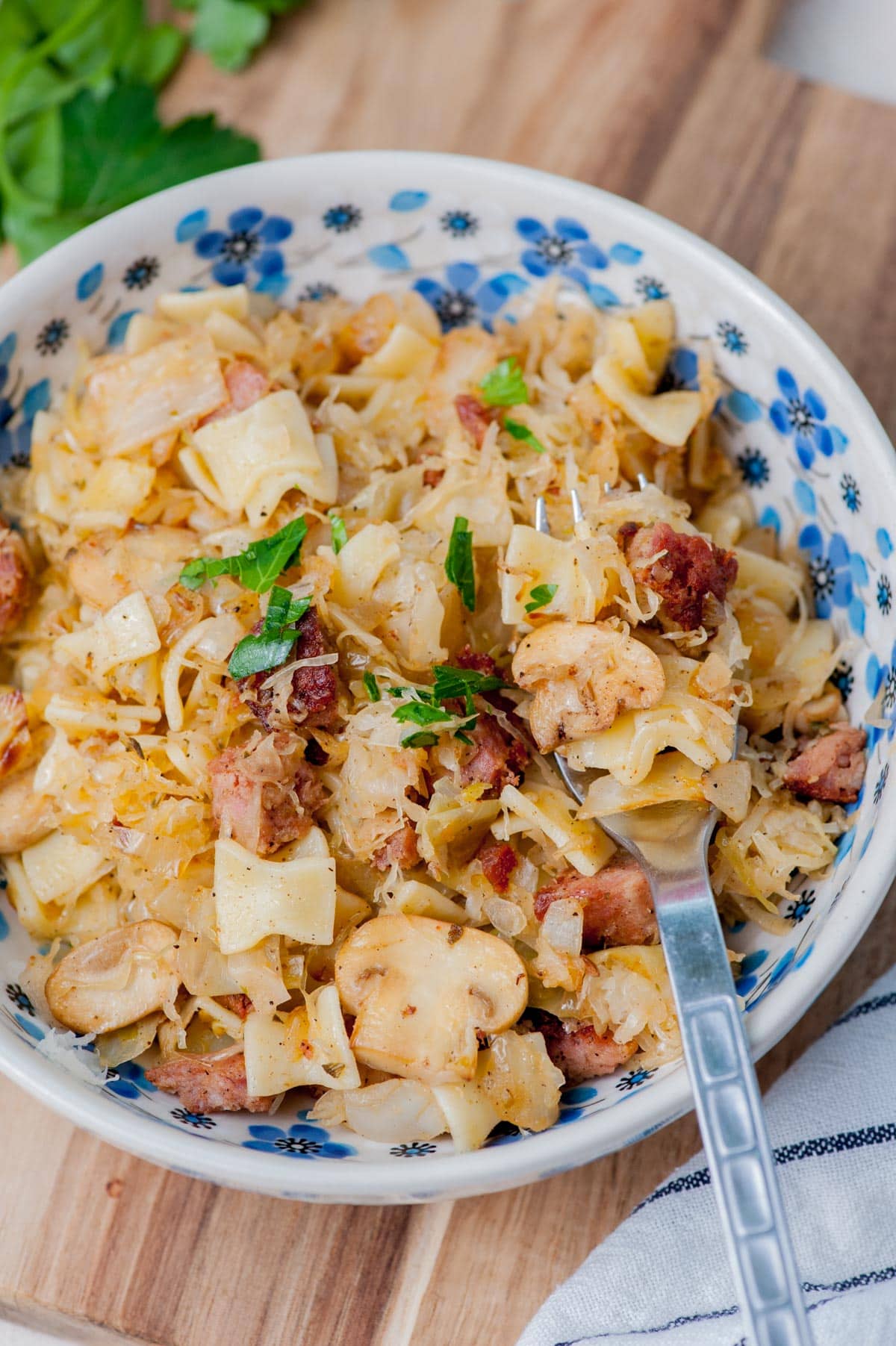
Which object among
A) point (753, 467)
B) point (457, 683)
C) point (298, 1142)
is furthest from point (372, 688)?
point (753, 467)

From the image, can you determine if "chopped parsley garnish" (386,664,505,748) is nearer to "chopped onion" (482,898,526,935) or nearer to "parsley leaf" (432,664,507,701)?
"parsley leaf" (432,664,507,701)

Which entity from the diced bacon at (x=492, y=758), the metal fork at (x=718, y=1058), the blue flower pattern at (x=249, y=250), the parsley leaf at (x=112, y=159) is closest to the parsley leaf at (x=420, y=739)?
the diced bacon at (x=492, y=758)

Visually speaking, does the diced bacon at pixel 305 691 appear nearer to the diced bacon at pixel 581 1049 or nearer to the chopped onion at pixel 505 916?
the chopped onion at pixel 505 916

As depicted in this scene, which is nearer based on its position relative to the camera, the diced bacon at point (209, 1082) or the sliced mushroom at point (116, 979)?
the diced bacon at point (209, 1082)

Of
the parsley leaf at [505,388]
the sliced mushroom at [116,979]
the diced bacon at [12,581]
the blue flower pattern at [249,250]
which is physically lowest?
the sliced mushroom at [116,979]

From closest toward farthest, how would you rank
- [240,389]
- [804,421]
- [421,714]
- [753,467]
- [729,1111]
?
[729,1111] → [421,714] → [804,421] → [240,389] → [753,467]

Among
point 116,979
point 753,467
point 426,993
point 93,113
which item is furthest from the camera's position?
point 93,113

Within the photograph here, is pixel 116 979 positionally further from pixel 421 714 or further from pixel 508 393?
pixel 508 393
